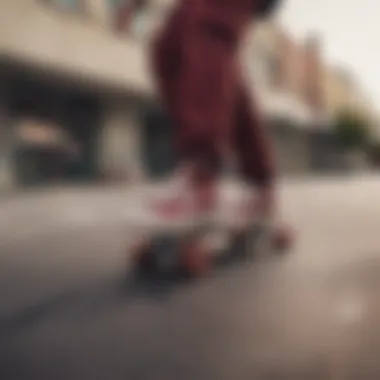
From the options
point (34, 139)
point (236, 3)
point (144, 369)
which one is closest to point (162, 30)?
point (236, 3)

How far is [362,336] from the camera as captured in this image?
96 centimetres

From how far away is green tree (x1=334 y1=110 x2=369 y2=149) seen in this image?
3.42ft

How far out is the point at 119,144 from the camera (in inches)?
39.6

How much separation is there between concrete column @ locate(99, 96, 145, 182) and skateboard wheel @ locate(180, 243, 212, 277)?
0.41 ft

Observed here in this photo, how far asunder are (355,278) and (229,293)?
182 mm

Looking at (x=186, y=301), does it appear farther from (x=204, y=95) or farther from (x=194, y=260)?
(x=204, y=95)

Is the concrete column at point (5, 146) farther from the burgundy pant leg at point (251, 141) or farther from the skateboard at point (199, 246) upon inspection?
the burgundy pant leg at point (251, 141)

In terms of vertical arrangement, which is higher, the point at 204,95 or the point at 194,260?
the point at 204,95

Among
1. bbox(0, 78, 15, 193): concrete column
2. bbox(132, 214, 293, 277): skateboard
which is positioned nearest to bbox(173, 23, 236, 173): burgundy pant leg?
bbox(132, 214, 293, 277): skateboard

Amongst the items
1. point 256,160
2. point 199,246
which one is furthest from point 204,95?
point 199,246

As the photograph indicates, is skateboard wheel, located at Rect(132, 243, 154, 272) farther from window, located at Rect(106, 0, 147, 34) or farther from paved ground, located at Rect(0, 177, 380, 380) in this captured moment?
window, located at Rect(106, 0, 147, 34)

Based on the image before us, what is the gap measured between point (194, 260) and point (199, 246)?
0.07ft

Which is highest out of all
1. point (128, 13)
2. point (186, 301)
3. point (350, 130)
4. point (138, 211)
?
point (128, 13)

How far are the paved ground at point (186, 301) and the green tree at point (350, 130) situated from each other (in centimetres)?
Answer: 6
